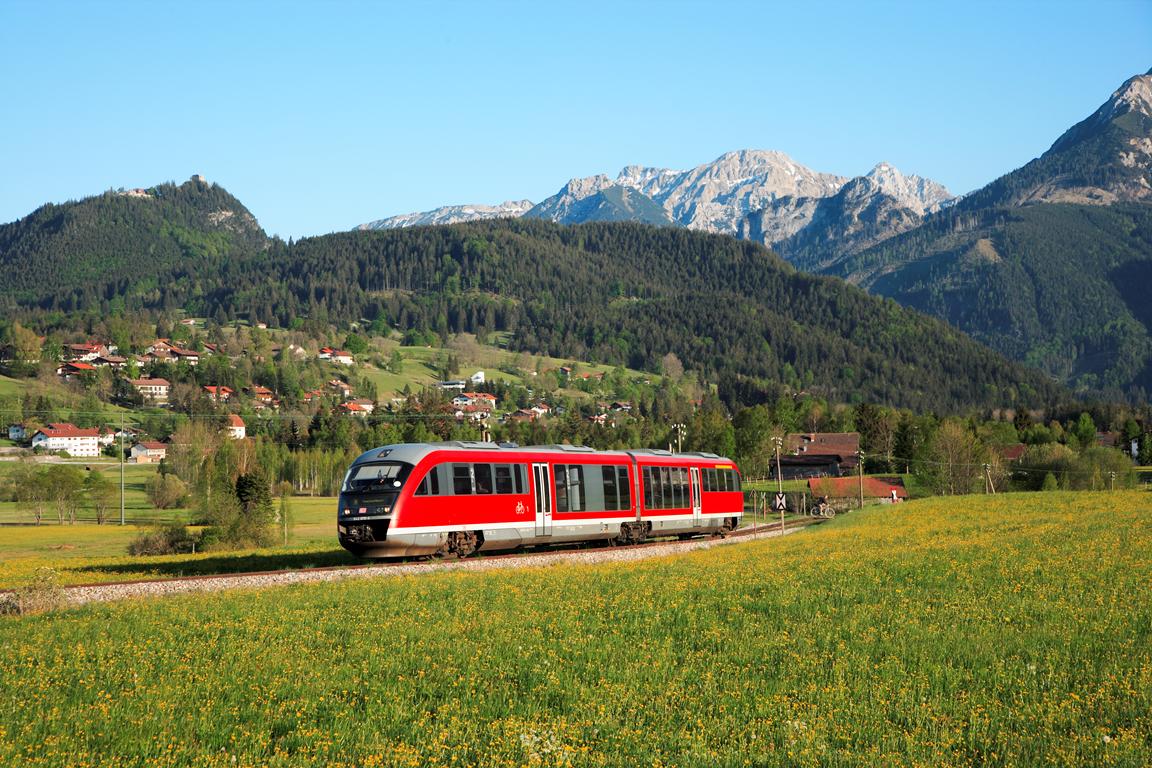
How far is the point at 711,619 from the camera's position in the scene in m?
17.4

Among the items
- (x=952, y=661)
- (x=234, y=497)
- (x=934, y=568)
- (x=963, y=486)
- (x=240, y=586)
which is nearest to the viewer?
(x=952, y=661)

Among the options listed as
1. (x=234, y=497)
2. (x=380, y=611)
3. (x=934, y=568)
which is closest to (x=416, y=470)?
(x=380, y=611)

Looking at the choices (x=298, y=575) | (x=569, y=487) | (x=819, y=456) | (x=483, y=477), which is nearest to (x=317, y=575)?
(x=298, y=575)

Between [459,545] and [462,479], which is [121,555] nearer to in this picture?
[459,545]

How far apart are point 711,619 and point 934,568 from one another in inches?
335

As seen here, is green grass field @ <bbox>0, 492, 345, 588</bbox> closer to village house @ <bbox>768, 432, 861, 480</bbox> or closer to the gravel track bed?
the gravel track bed

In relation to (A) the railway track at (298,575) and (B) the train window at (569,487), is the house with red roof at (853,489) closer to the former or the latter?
(B) the train window at (569,487)

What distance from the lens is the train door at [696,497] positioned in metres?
49.2

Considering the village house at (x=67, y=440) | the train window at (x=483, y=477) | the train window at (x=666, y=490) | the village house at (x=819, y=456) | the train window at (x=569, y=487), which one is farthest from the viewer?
the village house at (x=67, y=440)

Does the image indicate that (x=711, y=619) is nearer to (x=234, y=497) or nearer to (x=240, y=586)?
(x=240, y=586)

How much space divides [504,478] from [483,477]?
1.17 metres

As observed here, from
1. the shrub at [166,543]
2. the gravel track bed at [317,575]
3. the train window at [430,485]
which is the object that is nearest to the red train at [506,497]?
the train window at [430,485]

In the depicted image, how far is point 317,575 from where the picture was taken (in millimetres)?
28516

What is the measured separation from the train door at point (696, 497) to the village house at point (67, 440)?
495 feet
